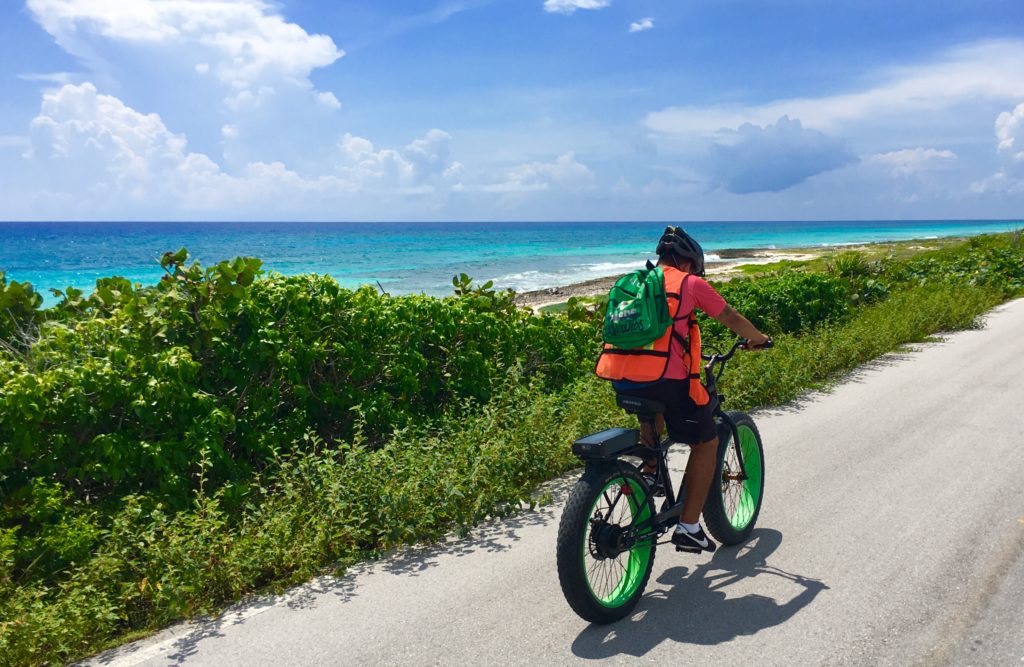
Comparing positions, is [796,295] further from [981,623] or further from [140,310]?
[140,310]

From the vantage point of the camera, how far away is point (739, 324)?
4359mm

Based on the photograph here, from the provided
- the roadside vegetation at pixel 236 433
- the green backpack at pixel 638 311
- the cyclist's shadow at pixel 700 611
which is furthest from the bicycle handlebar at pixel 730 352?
the roadside vegetation at pixel 236 433

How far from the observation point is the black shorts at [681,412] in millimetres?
4176

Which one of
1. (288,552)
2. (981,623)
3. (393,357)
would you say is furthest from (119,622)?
(981,623)

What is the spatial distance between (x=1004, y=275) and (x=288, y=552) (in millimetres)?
22322

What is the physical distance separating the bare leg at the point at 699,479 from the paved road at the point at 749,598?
1.53 feet

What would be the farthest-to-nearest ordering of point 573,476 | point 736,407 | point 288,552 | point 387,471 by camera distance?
point 736,407
point 573,476
point 387,471
point 288,552

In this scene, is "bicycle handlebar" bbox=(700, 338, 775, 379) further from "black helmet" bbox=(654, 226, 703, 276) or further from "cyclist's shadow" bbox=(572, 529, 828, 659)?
"cyclist's shadow" bbox=(572, 529, 828, 659)

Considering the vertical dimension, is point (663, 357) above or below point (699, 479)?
above

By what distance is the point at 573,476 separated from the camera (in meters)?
6.43

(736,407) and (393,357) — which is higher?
(393,357)

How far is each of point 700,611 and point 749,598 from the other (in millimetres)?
345

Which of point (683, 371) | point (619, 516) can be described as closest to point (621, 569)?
point (619, 516)

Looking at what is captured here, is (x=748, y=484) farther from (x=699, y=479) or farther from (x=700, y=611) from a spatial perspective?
(x=700, y=611)
